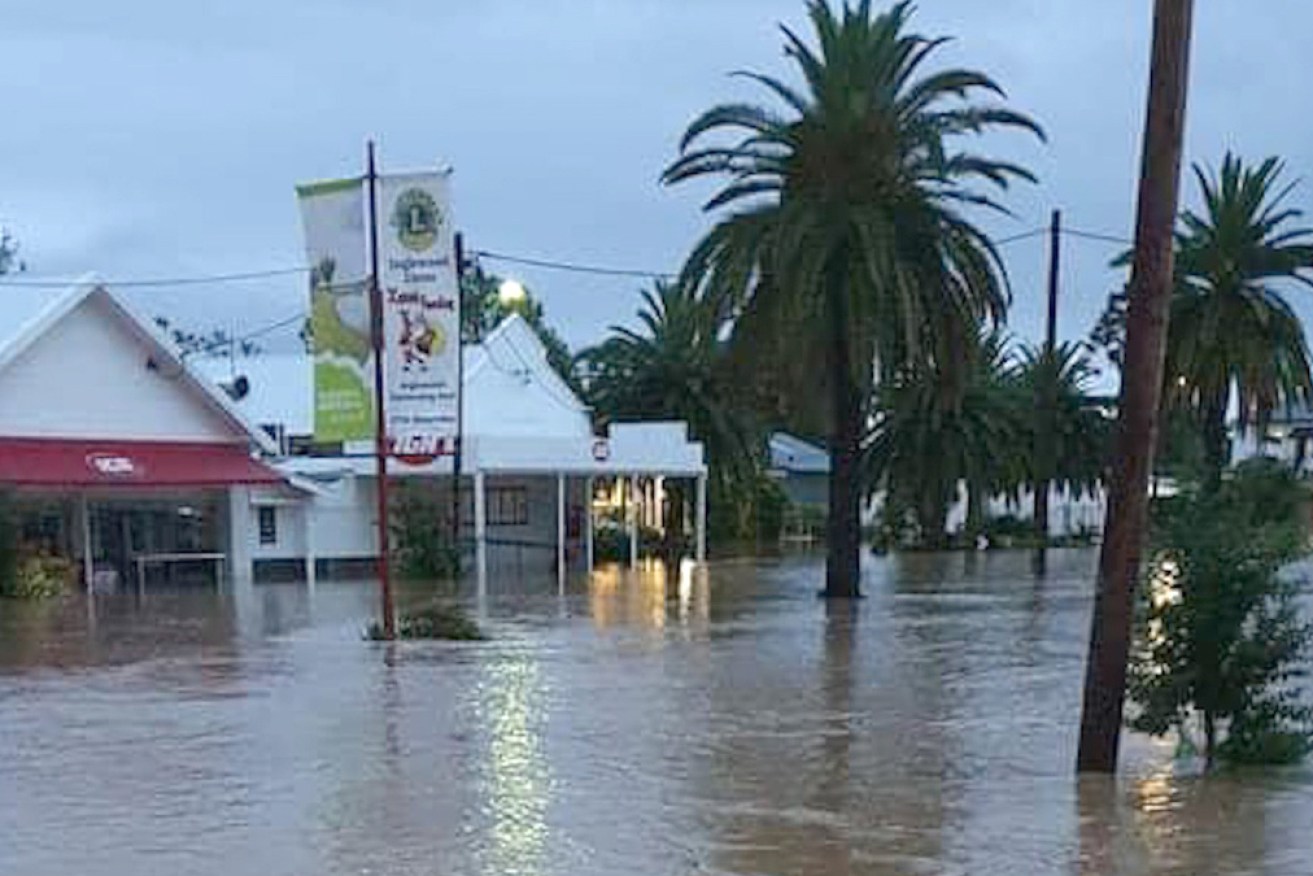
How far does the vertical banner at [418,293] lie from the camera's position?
23.0 metres

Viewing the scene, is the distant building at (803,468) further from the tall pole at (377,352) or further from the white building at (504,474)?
the tall pole at (377,352)

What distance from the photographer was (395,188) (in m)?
22.9

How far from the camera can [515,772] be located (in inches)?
496

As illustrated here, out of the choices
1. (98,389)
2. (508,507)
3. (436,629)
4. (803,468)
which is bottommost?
(436,629)

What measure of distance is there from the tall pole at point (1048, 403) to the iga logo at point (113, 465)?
82.1ft

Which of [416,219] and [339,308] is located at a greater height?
[416,219]

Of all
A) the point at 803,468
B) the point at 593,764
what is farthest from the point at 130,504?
the point at 803,468

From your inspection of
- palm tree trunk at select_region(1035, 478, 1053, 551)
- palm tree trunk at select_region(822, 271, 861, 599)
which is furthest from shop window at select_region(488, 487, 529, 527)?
palm tree trunk at select_region(822, 271, 861, 599)

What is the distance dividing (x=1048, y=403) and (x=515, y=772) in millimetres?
45925

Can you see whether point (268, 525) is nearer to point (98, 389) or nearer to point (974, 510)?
point (98, 389)

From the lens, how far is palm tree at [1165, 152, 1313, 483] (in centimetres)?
3972

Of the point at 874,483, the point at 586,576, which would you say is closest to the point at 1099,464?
the point at 874,483

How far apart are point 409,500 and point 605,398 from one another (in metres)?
10.9

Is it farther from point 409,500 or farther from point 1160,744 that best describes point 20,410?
point 1160,744
